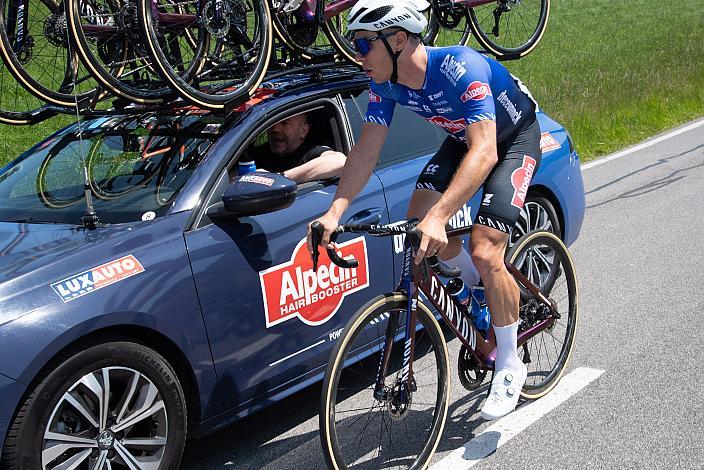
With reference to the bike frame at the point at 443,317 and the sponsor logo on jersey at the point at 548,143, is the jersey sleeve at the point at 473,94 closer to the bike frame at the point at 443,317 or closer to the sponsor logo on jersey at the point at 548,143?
the bike frame at the point at 443,317

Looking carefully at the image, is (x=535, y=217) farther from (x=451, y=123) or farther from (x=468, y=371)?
(x=451, y=123)

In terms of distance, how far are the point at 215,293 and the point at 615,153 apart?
29.6 feet

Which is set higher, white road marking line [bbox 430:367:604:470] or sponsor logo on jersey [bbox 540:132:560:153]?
sponsor logo on jersey [bbox 540:132:560:153]

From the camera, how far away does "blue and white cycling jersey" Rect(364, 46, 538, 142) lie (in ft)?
13.1

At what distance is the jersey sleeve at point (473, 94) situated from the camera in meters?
3.99

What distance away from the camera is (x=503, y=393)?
4332 mm

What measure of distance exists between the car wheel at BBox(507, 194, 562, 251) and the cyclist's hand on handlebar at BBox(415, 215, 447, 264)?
6.94 ft

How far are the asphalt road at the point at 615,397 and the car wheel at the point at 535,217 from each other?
67 cm

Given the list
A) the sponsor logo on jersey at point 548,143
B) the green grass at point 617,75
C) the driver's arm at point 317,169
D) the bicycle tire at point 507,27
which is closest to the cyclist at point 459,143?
the driver's arm at point 317,169

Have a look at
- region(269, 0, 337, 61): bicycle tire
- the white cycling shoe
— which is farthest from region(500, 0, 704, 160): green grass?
the white cycling shoe

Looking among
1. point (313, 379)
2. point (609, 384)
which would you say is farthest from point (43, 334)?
point (609, 384)

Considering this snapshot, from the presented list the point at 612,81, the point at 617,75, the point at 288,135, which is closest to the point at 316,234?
the point at 288,135

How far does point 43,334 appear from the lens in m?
3.38

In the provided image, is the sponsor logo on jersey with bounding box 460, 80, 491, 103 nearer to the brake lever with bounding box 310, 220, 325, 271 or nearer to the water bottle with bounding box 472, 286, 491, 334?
the brake lever with bounding box 310, 220, 325, 271
